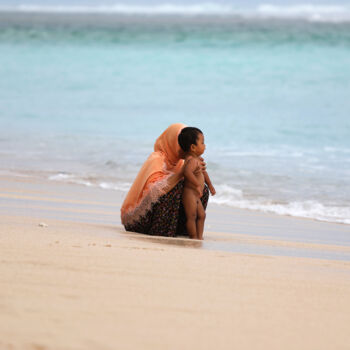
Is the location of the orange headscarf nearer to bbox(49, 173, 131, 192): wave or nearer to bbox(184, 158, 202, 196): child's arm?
bbox(184, 158, 202, 196): child's arm

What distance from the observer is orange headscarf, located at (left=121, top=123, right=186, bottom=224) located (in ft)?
16.1

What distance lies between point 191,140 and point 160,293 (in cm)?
191

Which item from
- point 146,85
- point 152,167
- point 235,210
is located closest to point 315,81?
point 146,85

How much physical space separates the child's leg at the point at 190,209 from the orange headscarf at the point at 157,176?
0.13 meters

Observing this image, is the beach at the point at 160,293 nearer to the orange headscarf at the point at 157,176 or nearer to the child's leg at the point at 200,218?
the child's leg at the point at 200,218

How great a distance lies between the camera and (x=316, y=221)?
6.70 m

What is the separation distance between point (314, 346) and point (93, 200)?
15.2 ft

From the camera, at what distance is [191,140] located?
484 cm

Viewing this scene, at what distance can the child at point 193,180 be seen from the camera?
480 centimetres

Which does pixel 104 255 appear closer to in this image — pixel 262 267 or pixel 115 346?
pixel 262 267

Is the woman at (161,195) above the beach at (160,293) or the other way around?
above

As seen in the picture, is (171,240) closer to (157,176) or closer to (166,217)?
(166,217)

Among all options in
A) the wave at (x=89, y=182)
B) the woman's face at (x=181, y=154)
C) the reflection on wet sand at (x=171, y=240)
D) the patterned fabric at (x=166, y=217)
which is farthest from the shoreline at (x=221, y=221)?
A: the woman's face at (x=181, y=154)

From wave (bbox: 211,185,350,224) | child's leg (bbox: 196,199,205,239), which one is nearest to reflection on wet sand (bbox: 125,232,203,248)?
child's leg (bbox: 196,199,205,239)
